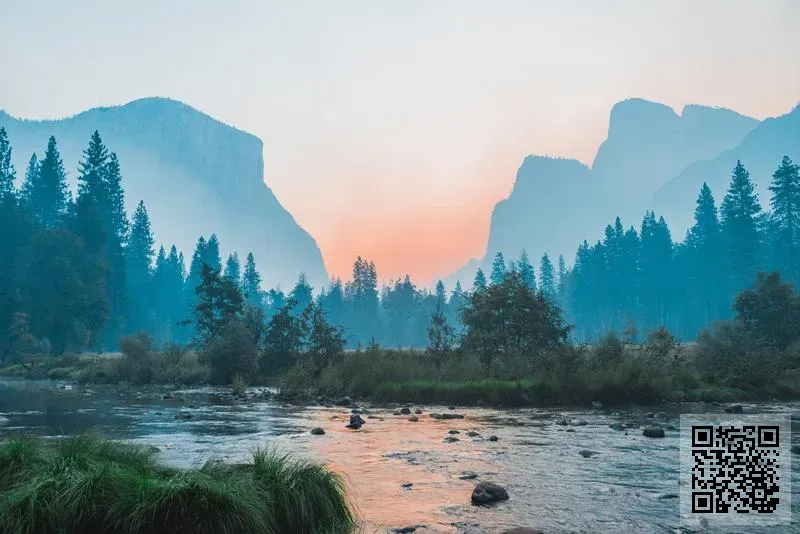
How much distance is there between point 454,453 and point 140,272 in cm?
9354

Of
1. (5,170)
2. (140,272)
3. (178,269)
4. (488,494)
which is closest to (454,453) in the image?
(488,494)

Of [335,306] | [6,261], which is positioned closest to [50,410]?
[6,261]

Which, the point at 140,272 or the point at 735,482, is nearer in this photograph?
the point at 735,482

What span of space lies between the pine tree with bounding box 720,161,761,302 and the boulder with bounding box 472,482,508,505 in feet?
242

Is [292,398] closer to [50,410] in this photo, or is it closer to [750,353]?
[50,410]

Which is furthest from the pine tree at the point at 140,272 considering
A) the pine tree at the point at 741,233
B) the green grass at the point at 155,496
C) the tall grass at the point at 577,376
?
the green grass at the point at 155,496

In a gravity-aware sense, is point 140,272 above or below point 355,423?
above

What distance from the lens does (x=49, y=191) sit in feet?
264

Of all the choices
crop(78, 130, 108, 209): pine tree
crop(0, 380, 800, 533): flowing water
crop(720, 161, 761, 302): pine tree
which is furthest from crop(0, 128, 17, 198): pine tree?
crop(720, 161, 761, 302): pine tree

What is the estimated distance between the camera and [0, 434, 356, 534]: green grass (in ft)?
18.9

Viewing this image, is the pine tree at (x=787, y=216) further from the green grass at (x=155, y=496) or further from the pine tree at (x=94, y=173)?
the pine tree at (x=94, y=173)

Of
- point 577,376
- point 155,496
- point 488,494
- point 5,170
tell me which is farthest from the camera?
point 5,170

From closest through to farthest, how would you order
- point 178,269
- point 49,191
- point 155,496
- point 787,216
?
point 155,496 < point 787,216 < point 49,191 < point 178,269

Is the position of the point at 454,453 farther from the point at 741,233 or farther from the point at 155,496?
the point at 741,233
